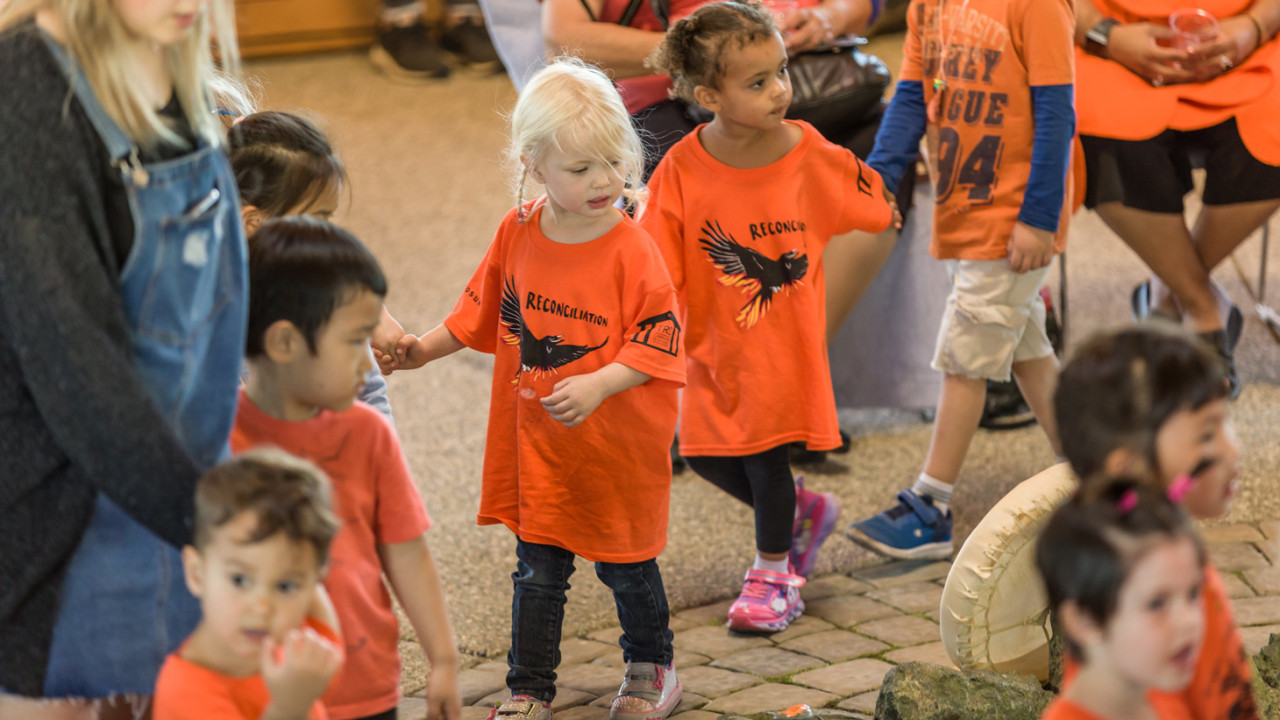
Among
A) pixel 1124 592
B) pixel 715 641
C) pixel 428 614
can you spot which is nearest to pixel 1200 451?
pixel 1124 592

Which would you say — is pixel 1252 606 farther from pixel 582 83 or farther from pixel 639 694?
pixel 582 83

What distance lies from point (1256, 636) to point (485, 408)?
2681 millimetres

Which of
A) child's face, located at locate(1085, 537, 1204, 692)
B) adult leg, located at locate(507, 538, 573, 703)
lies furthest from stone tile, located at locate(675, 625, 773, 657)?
child's face, located at locate(1085, 537, 1204, 692)

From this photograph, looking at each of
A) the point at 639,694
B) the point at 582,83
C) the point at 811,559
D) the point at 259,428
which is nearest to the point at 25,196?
the point at 259,428

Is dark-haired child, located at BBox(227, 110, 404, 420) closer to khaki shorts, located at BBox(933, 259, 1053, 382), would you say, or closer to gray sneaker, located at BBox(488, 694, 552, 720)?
gray sneaker, located at BBox(488, 694, 552, 720)

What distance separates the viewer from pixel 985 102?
306cm

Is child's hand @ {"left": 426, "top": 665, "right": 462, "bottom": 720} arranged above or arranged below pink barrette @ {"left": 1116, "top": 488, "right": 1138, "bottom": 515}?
below

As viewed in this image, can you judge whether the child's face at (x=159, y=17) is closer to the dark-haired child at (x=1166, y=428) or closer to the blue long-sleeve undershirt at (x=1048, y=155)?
the dark-haired child at (x=1166, y=428)

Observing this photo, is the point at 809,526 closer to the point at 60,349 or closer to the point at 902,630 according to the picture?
the point at 902,630

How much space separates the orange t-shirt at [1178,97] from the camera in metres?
3.77

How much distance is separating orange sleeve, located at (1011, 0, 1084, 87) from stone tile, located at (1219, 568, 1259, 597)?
121cm

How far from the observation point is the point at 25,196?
1.42m

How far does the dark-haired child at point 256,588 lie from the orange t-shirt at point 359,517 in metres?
0.18

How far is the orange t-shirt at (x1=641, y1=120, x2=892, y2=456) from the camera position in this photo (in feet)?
9.14
